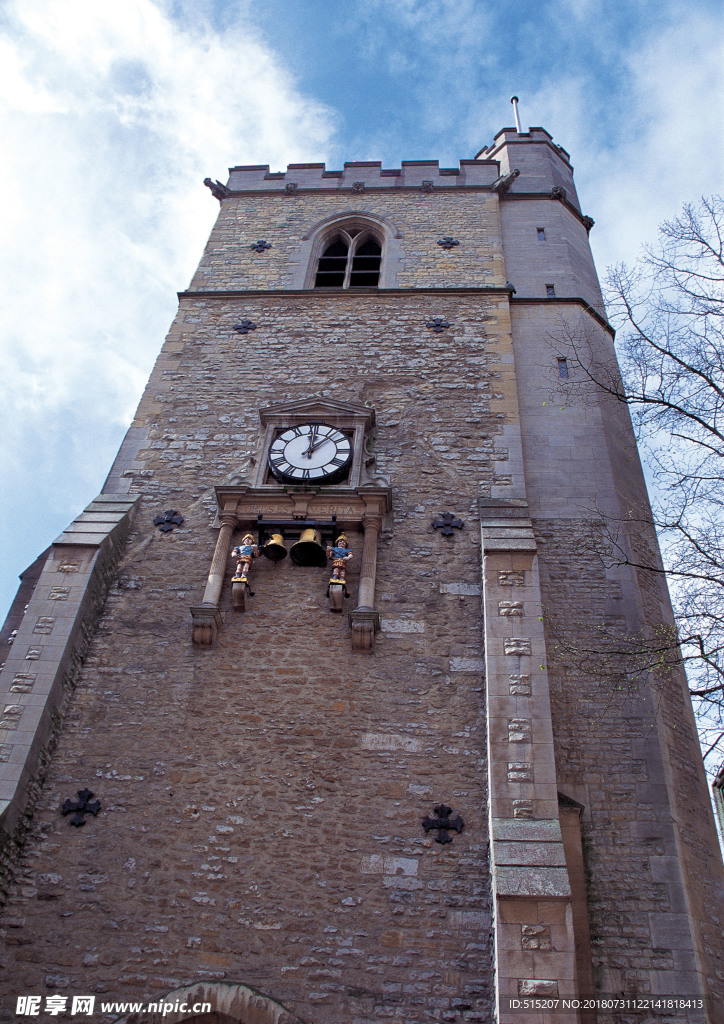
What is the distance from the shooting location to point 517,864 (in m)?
6.44

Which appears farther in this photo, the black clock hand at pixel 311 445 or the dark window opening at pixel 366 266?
the dark window opening at pixel 366 266

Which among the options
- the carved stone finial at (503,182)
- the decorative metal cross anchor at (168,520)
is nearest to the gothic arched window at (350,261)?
the carved stone finial at (503,182)

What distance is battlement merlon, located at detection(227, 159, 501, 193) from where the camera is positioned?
1619 cm

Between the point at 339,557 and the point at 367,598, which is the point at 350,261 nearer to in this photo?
the point at 339,557

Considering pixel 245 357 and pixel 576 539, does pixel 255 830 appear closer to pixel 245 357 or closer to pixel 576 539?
pixel 576 539

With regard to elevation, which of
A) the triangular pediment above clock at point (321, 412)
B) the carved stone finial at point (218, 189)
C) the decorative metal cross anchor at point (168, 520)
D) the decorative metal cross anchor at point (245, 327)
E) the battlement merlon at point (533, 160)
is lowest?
the decorative metal cross anchor at point (168, 520)

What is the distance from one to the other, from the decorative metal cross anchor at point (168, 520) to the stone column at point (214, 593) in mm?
652

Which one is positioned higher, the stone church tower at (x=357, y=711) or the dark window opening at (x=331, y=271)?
the dark window opening at (x=331, y=271)

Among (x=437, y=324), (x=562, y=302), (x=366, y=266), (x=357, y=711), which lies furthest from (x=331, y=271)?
(x=357, y=711)

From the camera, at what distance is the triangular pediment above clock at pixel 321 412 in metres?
10.9

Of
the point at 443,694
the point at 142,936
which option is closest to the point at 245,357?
the point at 443,694

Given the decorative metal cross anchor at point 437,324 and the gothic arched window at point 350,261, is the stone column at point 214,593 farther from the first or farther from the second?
the gothic arched window at point 350,261

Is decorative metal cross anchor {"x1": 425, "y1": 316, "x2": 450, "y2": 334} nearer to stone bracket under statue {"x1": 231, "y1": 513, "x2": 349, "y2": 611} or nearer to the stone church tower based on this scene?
the stone church tower

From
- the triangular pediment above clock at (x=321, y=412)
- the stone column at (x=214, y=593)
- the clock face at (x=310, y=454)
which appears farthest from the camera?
the triangular pediment above clock at (x=321, y=412)
